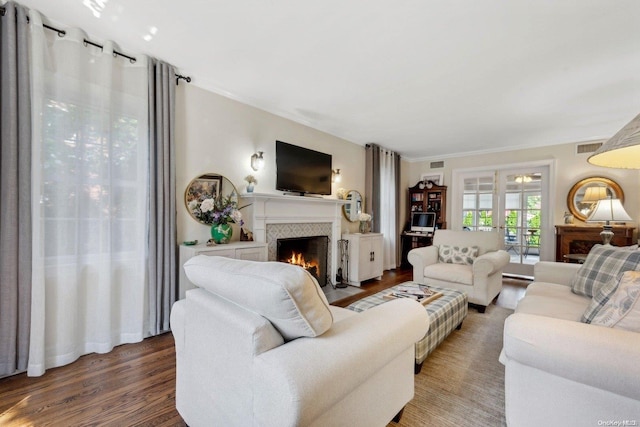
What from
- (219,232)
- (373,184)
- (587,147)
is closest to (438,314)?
(219,232)

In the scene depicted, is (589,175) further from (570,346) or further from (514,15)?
(570,346)

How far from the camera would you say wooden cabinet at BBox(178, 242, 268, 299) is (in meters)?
2.44

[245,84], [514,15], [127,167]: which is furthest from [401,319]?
[245,84]

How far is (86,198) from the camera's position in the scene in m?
2.08

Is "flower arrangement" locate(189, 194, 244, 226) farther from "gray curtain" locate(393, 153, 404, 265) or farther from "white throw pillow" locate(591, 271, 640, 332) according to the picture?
"gray curtain" locate(393, 153, 404, 265)

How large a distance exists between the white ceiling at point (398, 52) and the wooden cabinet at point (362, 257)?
69.6 inches

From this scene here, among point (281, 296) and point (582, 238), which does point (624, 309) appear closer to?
point (281, 296)

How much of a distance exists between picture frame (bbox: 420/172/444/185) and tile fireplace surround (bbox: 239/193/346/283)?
2.67m

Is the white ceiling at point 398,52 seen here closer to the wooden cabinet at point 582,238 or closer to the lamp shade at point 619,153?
the lamp shade at point 619,153

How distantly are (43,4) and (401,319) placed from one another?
288 centimetres

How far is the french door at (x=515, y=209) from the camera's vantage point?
4738mm

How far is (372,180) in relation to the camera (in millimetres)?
4875

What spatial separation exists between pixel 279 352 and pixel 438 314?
1594 mm

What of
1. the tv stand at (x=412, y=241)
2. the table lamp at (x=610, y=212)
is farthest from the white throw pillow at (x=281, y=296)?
the tv stand at (x=412, y=241)
